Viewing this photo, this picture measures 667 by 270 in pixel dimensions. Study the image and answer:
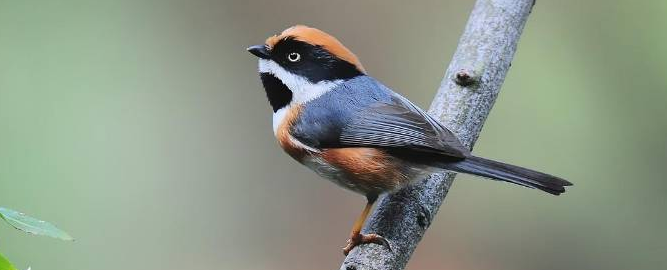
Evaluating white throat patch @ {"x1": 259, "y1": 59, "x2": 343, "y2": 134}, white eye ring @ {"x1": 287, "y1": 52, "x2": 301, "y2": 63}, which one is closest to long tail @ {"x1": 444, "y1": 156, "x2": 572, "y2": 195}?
white throat patch @ {"x1": 259, "y1": 59, "x2": 343, "y2": 134}

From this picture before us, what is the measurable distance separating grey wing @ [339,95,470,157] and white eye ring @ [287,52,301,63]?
0.35 metres

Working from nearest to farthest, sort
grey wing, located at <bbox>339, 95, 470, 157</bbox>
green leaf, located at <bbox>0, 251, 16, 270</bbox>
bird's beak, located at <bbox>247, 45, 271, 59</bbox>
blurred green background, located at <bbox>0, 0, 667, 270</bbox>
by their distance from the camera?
green leaf, located at <bbox>0, 251, 16, 270</bbox> → grey wing, located at <bbox>339, 95, 470, 157</bbox> → bird's beak, located at <bbox>247, 45, 271, 59</bbox> → blurred green background, located at <bbox>0, 0, 667, 270</bbox>

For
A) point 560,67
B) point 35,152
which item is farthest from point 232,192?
point 560,67

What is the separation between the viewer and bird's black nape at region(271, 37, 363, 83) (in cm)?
313

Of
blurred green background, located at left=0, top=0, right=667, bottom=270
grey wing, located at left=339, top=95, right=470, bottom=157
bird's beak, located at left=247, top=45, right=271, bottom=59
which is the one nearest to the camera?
grey wing, located at left=339, top=95, right=470, bottom=157

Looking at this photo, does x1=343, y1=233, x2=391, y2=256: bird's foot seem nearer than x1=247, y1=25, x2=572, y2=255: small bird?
Yes

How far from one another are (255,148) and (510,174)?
11.8 ft

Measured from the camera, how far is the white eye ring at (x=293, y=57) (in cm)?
315

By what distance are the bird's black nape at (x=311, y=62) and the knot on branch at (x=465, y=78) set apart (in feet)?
1.50

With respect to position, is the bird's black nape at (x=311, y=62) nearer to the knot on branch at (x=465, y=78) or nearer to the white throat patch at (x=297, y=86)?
the white throat patch at (x=297, y=86)

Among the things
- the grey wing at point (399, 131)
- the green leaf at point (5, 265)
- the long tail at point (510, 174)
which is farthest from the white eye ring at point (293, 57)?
the green leaf at point (5, 265)

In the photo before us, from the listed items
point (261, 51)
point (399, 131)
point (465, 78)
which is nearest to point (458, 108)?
point (465, 78)

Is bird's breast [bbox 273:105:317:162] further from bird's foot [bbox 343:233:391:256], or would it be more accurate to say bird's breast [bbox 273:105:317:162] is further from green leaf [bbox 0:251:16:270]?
green leaf [bbox 0:251:16:270]

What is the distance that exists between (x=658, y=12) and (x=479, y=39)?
268cm
